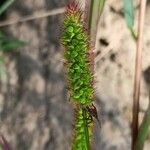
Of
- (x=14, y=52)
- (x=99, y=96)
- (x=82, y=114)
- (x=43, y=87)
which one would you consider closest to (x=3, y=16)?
(x=14, y=52)

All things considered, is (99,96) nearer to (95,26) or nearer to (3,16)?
(3,16)

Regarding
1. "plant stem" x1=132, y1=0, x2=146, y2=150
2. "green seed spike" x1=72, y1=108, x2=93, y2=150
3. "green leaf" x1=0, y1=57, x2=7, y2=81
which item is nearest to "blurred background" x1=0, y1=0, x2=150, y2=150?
"green leaf" x1=0, y1=57, x2=7, y2=81

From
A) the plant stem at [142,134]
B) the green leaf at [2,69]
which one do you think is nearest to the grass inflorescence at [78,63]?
the plant stem at [142,134]

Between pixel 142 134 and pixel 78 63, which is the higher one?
pixel 78 63

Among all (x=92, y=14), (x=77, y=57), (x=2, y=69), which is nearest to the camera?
(x=77, y=57)

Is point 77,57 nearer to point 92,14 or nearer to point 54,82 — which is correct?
point 92,14

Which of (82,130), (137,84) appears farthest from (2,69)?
(82,130)
